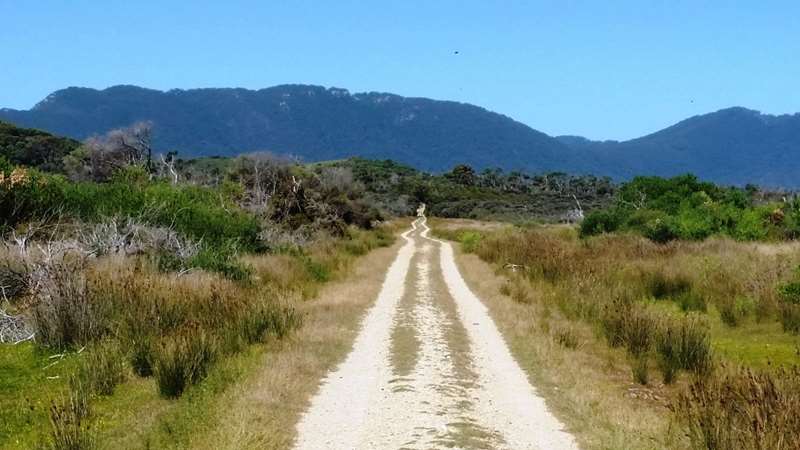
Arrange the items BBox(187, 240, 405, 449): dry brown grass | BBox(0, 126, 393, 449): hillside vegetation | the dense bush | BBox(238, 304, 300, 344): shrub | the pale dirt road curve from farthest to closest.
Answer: the dense bush < BBox(238, 304, 300, 344): shrub < BBox(0, 126, 393, 449): hillside vegetation < the pale dirt road curve < BBox(187, 240, 405, 449): dry brown grass

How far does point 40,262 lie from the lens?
14680 mm

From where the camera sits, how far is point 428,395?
10.2 m

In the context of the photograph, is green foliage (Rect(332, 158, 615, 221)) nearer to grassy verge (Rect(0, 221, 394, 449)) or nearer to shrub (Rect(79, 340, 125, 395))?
grassy verge (Rect(0, 221, 394, 449))

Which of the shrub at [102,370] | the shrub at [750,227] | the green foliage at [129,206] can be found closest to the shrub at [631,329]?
the shrub at [102,370]

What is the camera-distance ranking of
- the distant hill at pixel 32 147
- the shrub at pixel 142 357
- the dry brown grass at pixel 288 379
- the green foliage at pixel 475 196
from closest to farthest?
the dry brown grass at pixel 288 379 → the shrub at pixel 142 357 → the distant hill at pixel 32 147 → the green foliage at pixel 475 196

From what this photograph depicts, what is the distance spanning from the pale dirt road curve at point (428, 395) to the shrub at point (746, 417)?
1510 mm

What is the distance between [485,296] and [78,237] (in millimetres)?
12035

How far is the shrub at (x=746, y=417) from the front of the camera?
22.5 feet

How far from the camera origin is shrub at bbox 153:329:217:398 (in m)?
10.1

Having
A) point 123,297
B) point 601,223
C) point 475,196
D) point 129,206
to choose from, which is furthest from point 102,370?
point 475,196

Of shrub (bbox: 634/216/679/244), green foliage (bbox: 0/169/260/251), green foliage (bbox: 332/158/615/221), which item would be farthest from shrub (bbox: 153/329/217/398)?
green foliage (bbox: 332/158/615/221)

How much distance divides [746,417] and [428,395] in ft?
14.1

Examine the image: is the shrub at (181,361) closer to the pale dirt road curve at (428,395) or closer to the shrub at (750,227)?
the pale dirt road curve at (428,395)

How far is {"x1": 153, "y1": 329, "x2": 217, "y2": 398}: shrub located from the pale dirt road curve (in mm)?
1921
